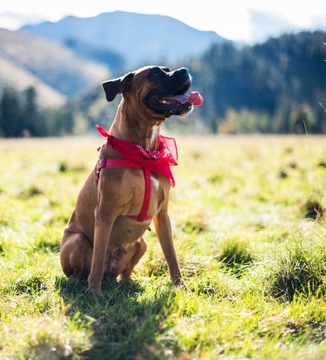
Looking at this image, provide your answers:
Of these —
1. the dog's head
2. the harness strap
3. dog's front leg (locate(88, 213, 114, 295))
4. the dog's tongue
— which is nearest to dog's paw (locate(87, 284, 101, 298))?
dog's front leg (locate(88, 213, 114, 295))

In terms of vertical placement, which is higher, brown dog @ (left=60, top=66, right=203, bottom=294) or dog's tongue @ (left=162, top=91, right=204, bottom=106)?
dog's tongue @ (left=162, top=91, right=204, bottom=106)

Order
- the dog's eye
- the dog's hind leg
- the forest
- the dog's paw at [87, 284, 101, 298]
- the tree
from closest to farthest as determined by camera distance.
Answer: the dog's paw at [87, 284, 101, 298], the dog's eye, the dog's hind leg, the tree, the forest

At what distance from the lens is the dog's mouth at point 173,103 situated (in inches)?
151

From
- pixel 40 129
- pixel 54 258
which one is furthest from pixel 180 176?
pixel 40 129

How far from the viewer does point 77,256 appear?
4.10m

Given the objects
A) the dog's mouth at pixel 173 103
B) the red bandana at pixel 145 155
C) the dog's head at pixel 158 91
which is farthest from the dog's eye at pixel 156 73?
the red bandana at pixel 145 155

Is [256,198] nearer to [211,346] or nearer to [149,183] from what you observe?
[149,183]

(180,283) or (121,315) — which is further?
(180,283)

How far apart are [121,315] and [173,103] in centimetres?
179

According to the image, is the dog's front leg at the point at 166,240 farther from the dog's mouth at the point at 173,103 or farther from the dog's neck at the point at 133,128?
the dog's mouth at the point at 173,103

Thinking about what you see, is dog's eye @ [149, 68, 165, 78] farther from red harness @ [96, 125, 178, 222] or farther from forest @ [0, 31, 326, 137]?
forest @ [0, 31, 326, 137]

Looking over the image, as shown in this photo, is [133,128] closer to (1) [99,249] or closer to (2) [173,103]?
(2) [173,103]

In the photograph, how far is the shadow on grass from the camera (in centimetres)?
274

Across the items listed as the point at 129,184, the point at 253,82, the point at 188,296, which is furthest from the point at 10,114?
the point at 253,82
